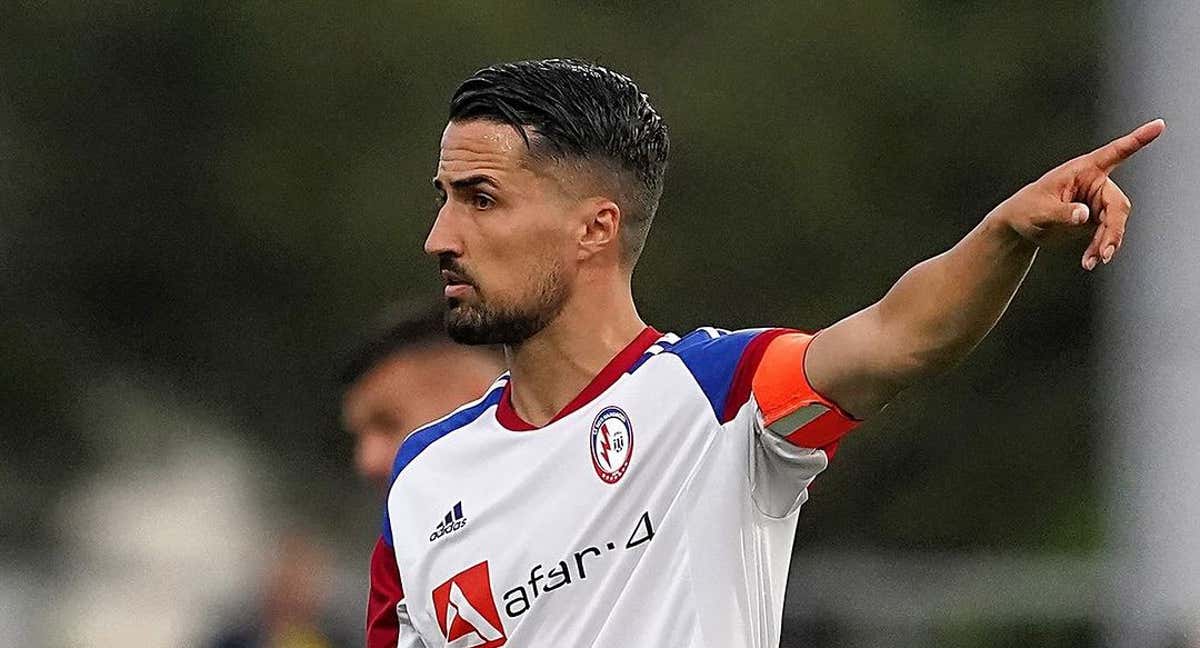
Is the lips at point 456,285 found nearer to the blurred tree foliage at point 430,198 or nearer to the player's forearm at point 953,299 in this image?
the player's forearm at point 953,299

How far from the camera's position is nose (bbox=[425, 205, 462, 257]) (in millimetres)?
3461

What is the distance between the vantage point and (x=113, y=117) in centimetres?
1269

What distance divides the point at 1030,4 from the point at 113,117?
16.5 ft

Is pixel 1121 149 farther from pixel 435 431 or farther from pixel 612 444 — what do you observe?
pixel 435 431

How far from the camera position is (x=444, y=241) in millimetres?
3465

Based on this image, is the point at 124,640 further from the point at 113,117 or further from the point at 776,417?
the point at 776,417

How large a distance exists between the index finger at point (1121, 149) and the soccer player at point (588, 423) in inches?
13.2

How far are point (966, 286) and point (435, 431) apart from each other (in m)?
1.13

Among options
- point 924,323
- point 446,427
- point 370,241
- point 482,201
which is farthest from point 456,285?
point 370,241

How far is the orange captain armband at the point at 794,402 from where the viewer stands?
3127mm

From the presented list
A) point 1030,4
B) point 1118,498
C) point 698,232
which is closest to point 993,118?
point 1030,4

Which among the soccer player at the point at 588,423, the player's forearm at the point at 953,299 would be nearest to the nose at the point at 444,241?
the soccer player at the point at 588,423

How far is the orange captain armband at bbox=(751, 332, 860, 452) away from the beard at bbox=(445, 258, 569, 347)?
400 mm

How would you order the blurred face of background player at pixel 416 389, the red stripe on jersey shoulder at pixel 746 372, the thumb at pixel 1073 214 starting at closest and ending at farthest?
the thumb at pixel 1073 214 → the red stripe on jersey shoulder at pixel 746 372 → the blurred face of background player at pixel 416 389
